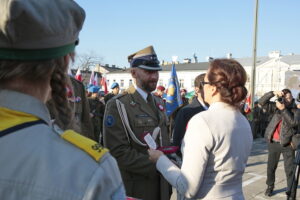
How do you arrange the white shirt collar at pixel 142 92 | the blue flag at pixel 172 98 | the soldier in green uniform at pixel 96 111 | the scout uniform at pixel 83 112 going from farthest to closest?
the soldier in green uniform at pixel 96 111, the blue flag at pixel 172 98, the scout uniform at pixel 83 112, the white shirt collar at pixel 142 92

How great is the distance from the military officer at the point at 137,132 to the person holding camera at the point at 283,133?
131 inches

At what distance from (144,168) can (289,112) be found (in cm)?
392

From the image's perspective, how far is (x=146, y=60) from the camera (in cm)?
304

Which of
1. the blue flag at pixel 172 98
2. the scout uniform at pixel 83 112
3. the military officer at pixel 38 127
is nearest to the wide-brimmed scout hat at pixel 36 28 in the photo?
the military officer at pixel 38 127

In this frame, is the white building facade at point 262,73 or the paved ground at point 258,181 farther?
the white building facade at point 262,73

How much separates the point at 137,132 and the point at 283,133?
373 centimetres

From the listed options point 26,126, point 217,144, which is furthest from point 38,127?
point 217,144

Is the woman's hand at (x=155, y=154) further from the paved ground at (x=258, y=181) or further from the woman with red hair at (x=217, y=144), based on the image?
the paved ground at (x=258, y=181)

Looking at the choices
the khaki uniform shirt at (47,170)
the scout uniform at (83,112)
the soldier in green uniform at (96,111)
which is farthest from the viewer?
the soldier in green uniform at (96,111)

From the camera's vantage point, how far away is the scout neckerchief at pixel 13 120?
2.48 feet

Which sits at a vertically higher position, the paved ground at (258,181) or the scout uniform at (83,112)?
the scout uniform at (83,112)

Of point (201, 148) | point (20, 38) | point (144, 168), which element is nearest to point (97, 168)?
point (20, 38)

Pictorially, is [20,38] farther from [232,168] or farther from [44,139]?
[232,168]

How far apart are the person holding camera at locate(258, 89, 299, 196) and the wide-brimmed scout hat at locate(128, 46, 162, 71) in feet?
10.9
